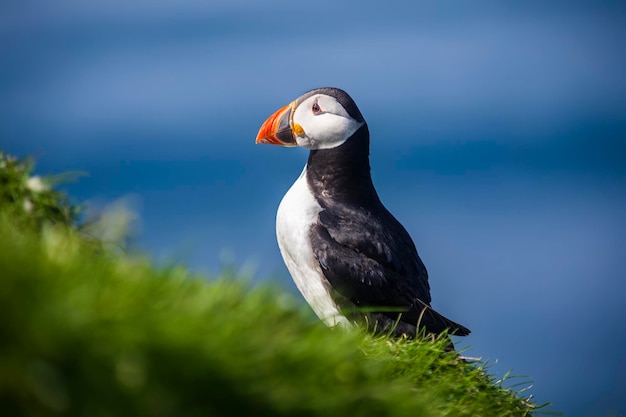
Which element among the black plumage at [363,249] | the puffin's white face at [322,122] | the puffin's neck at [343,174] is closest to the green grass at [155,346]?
the black plumage at [363,249]

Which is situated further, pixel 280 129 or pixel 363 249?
pixel 280 129

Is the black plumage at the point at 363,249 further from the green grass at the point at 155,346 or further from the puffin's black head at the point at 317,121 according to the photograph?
the green grass at the point at 155,346

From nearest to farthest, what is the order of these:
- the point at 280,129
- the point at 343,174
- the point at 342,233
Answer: the point at 342,233
the point at 343,174
the point at 280,129

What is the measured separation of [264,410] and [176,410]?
0.29 m

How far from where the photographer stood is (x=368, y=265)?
526 cm

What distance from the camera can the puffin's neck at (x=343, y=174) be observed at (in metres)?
5.52

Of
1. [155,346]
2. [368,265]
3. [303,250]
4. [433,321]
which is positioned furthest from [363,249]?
[155,346]

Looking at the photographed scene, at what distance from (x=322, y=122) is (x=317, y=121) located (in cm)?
3

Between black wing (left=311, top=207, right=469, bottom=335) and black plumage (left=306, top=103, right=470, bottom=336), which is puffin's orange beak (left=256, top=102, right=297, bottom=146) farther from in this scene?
black wing (left=311, top=207, right=469, bottom=335)

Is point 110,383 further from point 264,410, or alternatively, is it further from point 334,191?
point 334,191

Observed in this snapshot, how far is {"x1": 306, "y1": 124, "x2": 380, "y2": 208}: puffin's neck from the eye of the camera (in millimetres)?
5520

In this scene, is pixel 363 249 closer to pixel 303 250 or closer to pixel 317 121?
pixel 303 250

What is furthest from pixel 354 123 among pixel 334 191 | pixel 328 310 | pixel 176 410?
pixel 176 410

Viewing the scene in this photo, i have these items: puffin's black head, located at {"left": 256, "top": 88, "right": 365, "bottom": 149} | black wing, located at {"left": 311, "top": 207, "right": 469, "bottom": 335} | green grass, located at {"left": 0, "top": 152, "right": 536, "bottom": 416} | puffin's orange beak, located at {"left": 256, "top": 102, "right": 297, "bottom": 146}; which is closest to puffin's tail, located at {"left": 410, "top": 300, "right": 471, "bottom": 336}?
black wing, located at {"left": 311, "top": 207, "right": 469, "bottom": 335}
